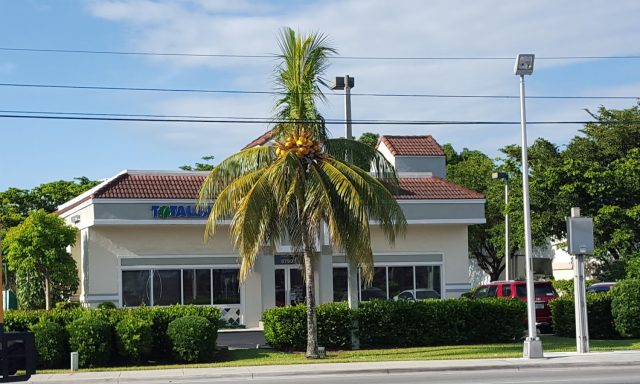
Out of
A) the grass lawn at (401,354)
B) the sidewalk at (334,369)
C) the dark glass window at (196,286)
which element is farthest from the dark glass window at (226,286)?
the sidewalk at (334,369)

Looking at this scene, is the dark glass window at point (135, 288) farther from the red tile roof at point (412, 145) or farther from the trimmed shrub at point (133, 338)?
the red tile roof at point (412, 145)

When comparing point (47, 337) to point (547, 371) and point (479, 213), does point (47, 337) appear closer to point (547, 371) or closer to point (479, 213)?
point (547, 371)

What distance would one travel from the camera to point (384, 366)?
69.1ft

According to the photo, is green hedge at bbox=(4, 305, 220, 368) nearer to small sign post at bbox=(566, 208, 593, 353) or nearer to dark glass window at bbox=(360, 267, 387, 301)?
small sign post at bbox=(566, 208, 593, 353)

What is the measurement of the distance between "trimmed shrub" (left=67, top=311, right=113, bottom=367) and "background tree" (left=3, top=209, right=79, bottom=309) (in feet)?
33.9

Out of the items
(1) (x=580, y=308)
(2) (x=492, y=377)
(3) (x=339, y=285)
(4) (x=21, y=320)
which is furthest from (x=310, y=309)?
Answer: (3) (x=339, y=285)

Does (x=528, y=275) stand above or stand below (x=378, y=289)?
above

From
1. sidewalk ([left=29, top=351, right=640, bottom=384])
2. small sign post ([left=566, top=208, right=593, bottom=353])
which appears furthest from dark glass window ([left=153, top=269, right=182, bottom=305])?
small sign post ([left=566, top=208, right=593, bottom=353])

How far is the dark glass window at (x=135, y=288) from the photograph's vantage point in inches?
1345

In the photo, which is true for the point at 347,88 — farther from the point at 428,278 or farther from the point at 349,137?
the point at 428,278

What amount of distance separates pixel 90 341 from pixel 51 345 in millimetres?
980

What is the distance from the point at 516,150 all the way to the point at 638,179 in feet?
31.1

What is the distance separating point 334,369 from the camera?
67.8 ft

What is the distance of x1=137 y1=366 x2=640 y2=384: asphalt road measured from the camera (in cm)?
1752
